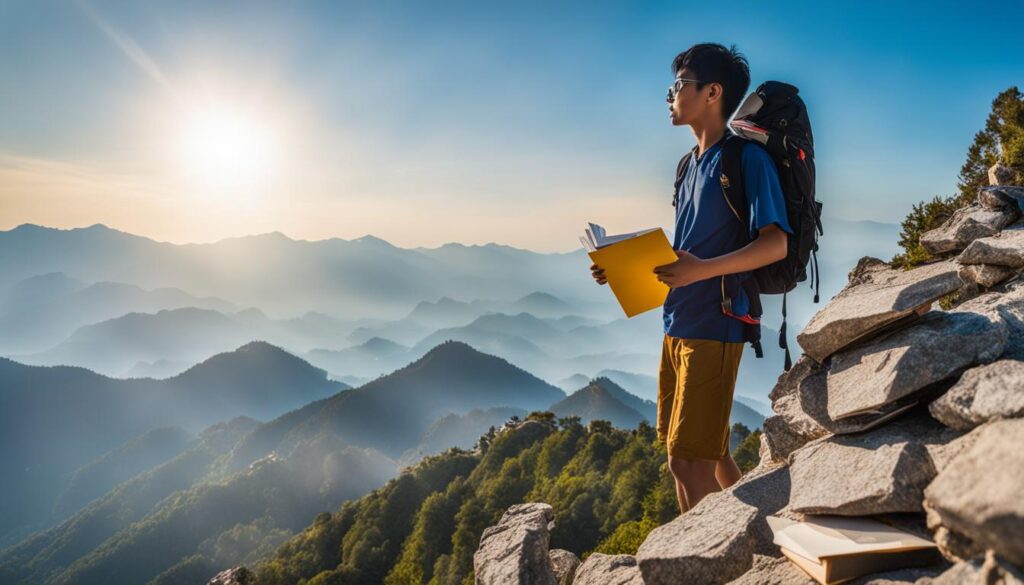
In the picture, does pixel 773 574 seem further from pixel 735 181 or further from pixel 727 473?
pixel 735 181

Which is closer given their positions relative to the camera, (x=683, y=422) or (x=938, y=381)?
(x=938, y=381)

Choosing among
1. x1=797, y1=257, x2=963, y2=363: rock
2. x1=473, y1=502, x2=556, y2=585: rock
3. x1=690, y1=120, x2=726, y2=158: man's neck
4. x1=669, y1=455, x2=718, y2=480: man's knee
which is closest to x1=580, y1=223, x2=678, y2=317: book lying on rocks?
x1=690, y1=120, x2=726, y2=158: man's neck

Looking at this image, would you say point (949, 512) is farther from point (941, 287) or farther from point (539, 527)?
point (539, 527)

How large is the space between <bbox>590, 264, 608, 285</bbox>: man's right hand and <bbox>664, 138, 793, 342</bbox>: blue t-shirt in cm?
56

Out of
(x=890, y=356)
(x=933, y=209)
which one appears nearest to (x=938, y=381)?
(x=890, y=356)

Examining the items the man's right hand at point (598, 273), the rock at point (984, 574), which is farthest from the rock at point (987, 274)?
the rock at point (984, 574)

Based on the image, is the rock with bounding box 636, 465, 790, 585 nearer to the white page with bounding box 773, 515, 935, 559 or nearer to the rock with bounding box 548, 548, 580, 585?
the white page with bounding box 773, 515, 935, 559

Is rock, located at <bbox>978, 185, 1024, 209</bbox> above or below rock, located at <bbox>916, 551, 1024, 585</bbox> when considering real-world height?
above

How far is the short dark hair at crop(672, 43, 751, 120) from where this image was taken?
4.21 metres

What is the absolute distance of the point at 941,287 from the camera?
400 cm

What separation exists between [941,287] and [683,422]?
6.51 ft

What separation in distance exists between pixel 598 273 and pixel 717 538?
6.85ft

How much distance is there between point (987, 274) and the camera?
5.66m

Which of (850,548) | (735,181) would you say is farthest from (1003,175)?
(850,548)
